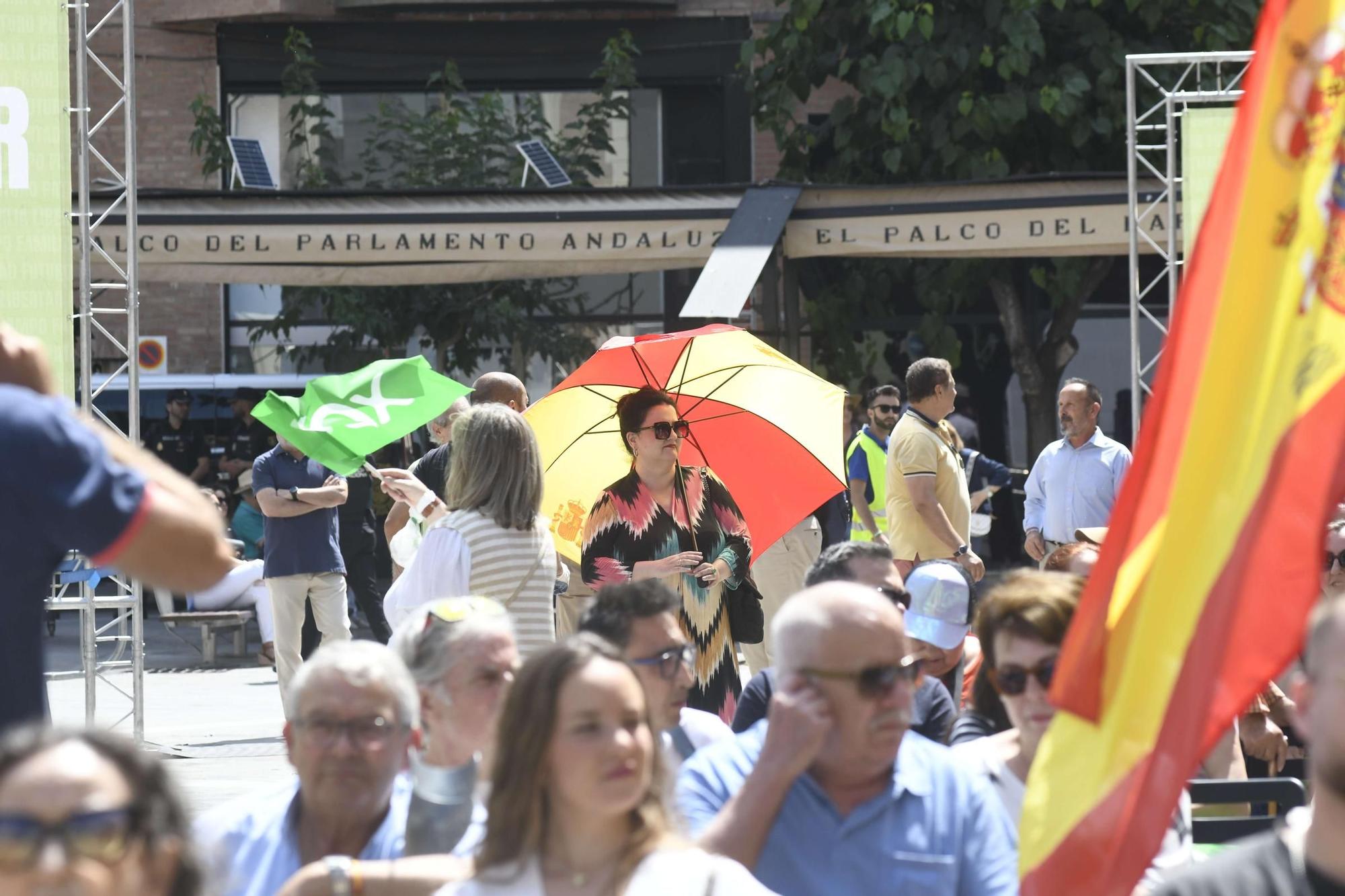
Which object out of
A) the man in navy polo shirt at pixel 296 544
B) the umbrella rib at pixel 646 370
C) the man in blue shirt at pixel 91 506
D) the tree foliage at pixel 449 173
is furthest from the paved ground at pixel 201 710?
the man in blue shirt at pixel 91 506

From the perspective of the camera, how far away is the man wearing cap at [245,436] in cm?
1786

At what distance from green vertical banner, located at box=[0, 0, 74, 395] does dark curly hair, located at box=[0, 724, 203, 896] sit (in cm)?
639

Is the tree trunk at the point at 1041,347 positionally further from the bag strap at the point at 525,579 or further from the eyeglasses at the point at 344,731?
the eyeglasses at the point at 344,731

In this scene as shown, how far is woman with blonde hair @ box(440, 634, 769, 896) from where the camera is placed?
129 inches

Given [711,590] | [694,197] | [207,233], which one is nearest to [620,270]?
[694,197]

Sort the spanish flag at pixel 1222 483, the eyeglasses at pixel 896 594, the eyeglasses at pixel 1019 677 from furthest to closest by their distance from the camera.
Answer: the eyeglasses at pixel 896 594, the eyeglasses at pixel 1019 677, the spanish flag at pixel 1222 483

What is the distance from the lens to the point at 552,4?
21219 mm

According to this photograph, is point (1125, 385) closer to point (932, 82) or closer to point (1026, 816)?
point (932, 82)

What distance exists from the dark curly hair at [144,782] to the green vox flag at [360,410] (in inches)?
230

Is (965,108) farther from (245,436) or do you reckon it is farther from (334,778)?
(334,778)

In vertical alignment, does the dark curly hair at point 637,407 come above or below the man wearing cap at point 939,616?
above

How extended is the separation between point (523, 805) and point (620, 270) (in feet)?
42.0

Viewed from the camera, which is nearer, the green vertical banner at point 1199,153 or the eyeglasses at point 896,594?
the eyeglasses at point 896,594

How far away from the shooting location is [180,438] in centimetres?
1795
